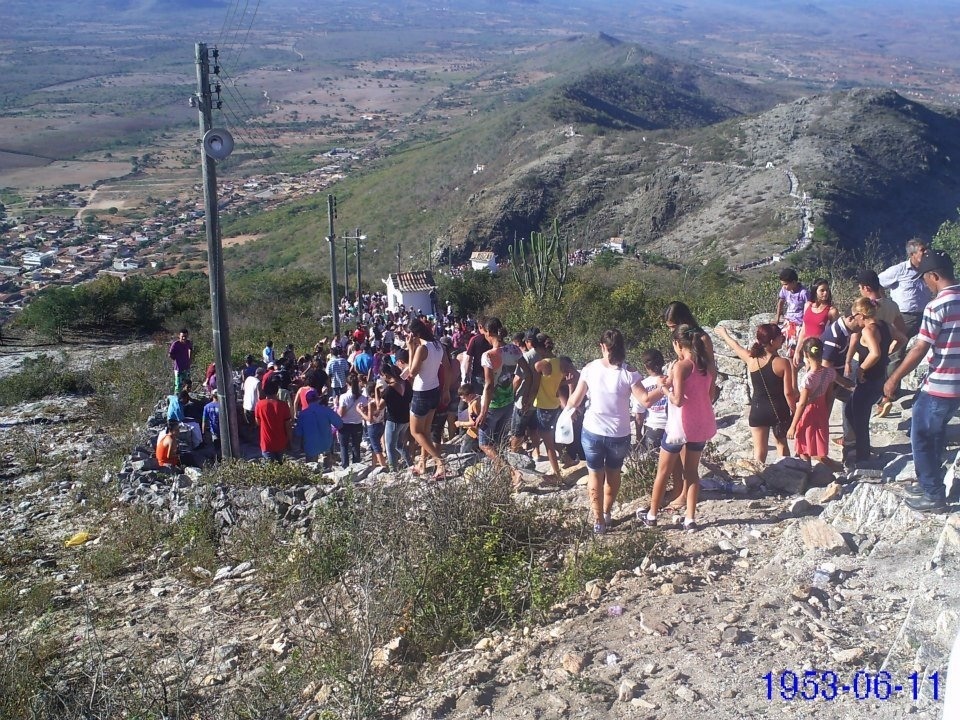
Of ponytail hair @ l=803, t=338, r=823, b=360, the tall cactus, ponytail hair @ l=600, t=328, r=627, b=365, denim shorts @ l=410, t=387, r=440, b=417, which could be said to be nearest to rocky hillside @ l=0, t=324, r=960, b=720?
denim shorts @ l=410, t=387, r=440, b=417

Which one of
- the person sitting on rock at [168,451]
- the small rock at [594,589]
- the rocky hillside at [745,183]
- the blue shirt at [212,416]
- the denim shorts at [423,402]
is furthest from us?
the rocky hillside at [745,183]

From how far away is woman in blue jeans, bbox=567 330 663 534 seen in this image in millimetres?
4781

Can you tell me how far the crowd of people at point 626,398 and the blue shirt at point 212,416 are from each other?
2cm

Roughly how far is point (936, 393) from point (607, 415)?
1786 millimetres

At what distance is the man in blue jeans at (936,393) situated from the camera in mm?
4379

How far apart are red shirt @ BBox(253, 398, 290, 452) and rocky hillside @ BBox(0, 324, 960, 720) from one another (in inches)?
20.0

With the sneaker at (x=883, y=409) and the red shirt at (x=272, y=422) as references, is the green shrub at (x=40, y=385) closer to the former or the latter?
the red shirt at (x=272, y=422)

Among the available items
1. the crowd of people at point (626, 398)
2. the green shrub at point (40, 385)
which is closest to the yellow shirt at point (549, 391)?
the crowd of people at point (626, 398)

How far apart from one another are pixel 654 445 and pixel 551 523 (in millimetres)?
1166

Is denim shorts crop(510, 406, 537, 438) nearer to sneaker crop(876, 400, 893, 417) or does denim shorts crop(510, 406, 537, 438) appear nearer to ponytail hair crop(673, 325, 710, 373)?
ponytail hair crop(673, 325, 710, 373)

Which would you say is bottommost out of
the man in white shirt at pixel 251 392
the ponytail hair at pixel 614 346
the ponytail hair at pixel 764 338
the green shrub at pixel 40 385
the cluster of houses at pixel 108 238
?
the cluster of houses at pixel 108 238

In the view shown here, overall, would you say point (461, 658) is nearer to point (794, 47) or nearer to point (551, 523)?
point (551, 523)

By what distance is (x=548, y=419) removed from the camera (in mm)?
6230

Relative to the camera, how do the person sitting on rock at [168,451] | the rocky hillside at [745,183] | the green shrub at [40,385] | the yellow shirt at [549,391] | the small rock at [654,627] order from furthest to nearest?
1. the rocky hillside at [745,183]
2. the green shrub at [40,385]
3. the person sitting on rock at [168,451]
4. the yellow shirt at [549,391]
5. the small rock at [654,627]
